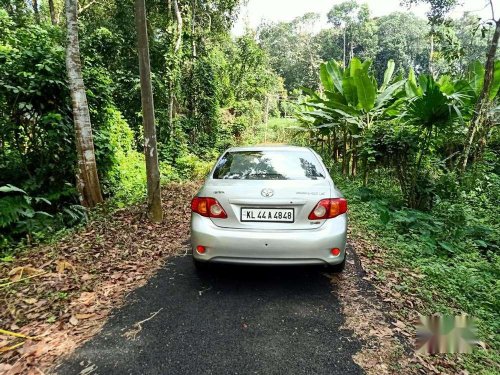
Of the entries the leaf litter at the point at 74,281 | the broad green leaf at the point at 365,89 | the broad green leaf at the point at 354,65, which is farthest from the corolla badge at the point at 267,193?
the broad green leaf at the point at 354,65

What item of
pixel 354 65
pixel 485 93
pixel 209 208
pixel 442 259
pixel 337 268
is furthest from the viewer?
pixel 354 65

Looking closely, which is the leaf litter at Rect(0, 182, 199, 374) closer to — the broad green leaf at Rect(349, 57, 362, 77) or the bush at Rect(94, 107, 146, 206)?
the bush at Rect(94, 107, 146, 206)

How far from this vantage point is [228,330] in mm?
2898

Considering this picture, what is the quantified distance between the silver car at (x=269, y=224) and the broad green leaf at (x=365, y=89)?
14.8 feet

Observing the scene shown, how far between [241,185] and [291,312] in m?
1.31

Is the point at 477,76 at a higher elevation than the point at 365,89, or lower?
higher

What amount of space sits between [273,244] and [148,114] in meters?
3.29

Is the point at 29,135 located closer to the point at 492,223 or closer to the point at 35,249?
the point at 35,249

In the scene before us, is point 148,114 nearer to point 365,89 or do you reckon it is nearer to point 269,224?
point 269,224

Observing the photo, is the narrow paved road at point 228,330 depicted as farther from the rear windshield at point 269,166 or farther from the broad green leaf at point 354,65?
the broad green leaf at point 354,65

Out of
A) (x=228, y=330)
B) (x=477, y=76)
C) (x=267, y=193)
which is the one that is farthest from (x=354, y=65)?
(x=228, y=330)

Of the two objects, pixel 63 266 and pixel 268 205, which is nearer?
pixel 268 205

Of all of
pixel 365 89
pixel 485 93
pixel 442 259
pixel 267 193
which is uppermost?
pixel 365 89

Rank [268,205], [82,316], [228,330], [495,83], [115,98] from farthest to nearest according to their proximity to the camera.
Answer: [115,98]
[495,83]
[268,205]
[82,316]
[228,330]
